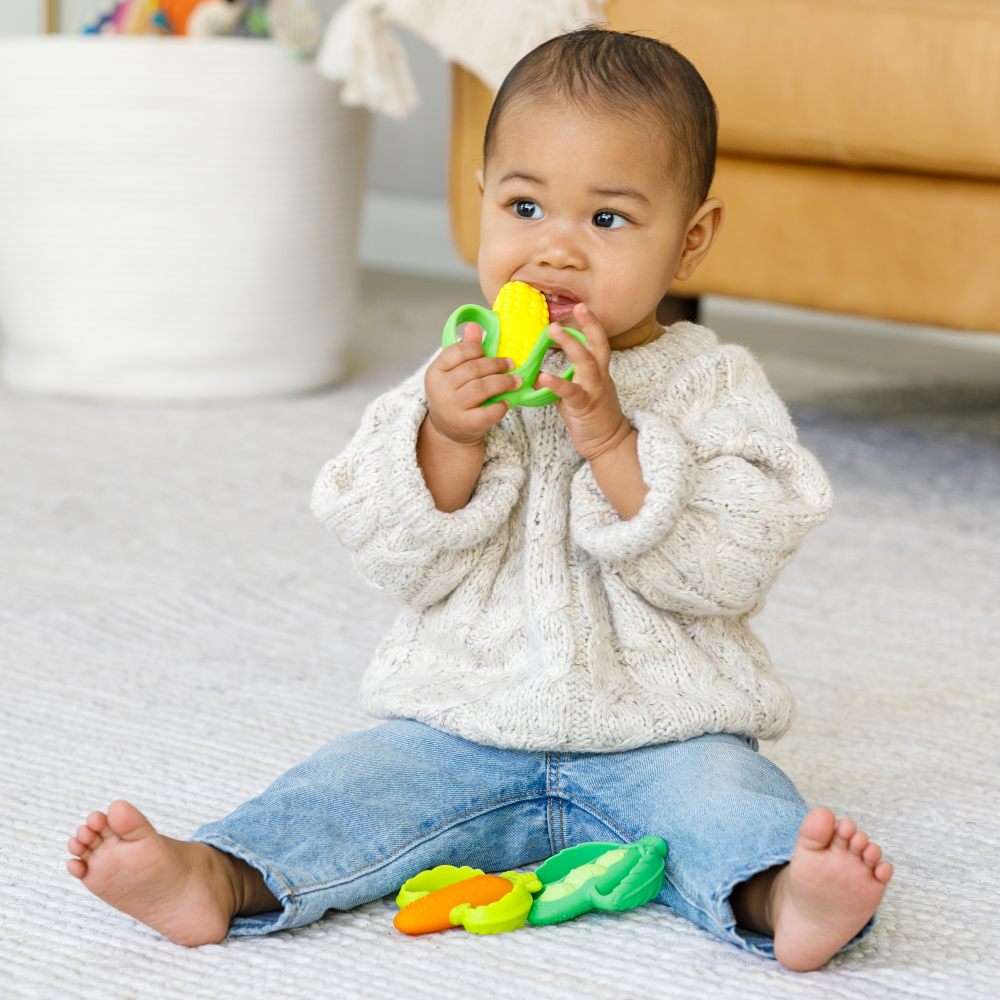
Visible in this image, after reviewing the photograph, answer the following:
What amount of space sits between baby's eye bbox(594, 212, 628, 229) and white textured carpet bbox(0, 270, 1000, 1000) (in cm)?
34

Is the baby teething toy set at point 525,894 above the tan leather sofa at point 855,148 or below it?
below

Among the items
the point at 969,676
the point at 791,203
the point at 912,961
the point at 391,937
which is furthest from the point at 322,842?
the point at 791,203

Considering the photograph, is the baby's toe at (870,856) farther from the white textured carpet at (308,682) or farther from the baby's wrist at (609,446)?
the baby's wrist at (609,446)

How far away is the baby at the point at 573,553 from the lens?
0.75 m

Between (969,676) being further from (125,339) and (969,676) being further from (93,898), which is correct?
(125,339)

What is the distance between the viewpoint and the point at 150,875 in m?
0.68

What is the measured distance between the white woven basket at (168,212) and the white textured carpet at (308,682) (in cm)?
7

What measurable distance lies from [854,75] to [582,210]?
0.77 m

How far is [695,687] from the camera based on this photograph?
802mm

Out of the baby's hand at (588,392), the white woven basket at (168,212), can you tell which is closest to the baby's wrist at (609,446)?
the baby's hand at (588,392)

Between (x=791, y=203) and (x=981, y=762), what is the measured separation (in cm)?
77

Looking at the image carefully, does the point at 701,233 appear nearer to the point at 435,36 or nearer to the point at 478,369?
the point at 478,369

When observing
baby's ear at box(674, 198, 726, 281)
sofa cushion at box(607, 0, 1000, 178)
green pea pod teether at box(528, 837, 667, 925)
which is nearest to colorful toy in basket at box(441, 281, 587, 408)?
baby's ear at box(674, 198, 726, 281)

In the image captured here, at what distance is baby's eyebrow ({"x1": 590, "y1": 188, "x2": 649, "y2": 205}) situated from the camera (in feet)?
2.53
